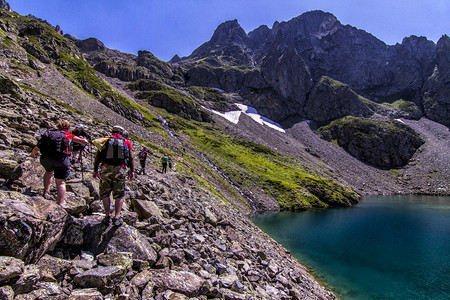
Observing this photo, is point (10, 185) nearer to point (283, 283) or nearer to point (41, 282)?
point (41, 282)

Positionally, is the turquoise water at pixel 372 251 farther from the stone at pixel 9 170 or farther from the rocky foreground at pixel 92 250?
the stone at pixel 9 170

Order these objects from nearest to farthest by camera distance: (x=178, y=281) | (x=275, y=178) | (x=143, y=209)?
(x=178, y=281) → (x=143, y=209) → (x=275, y=178)

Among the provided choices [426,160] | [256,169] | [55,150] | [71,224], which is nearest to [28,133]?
[55,150]

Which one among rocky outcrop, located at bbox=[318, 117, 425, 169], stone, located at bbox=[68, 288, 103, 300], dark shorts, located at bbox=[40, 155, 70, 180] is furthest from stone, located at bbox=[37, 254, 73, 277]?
rocky outcrop, located at bbox=[318, 117, 425, 169]

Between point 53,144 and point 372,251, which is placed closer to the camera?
point 53,144

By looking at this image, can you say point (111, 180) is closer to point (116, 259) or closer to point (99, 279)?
point (116, 259)

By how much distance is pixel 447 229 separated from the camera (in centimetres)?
4962

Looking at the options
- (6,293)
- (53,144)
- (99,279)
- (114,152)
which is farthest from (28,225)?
(53,144)

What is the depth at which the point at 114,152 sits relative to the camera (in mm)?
9555

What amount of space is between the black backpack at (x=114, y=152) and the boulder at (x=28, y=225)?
2499mm

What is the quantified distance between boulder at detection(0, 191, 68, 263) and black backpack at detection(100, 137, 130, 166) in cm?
250

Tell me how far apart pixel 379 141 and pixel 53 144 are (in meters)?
215

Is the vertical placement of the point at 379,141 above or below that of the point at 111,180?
above

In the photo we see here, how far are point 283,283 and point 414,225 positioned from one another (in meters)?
56.3
